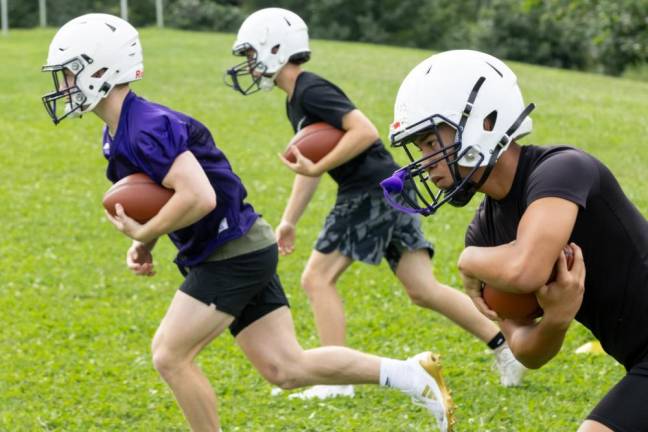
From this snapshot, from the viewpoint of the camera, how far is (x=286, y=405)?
6234 millimetres

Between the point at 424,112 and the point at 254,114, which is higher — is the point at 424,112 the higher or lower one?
the higher one

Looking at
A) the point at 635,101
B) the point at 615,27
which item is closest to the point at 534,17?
the point at 615,27

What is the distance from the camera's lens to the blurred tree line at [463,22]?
111 ft

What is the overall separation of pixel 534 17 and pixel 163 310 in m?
33.6

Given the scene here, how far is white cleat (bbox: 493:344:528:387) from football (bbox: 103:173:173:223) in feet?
8.19

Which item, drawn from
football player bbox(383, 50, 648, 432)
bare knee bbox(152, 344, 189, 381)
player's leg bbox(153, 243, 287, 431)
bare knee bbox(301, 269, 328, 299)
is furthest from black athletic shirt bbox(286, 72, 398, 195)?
football player bbox(383, 50, 648, 432)

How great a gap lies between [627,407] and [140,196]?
2.30 m

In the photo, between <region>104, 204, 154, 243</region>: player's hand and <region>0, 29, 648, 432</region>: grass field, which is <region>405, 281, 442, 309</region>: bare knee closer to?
<region>0, 29, 648, 432</region>: grass field

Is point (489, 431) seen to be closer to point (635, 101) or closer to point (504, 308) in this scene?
point (504, 308)

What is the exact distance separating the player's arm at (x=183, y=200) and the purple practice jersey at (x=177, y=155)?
0.16 feet

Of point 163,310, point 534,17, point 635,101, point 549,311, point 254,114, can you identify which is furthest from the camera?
point 534,17

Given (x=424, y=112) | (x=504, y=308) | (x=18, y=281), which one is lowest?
(x=18, y=281)

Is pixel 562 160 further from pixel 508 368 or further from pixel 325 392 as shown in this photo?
pixel 325 392

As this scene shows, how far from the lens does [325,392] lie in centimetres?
633
